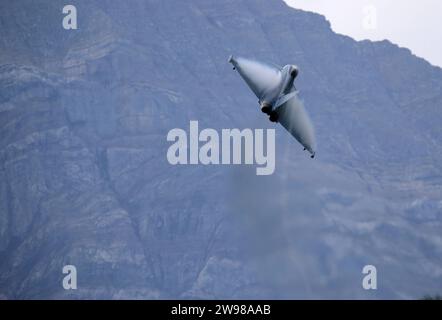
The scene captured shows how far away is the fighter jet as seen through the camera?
130 meters

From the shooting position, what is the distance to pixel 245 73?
13100cm

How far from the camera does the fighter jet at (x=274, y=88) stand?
129875 millimetres

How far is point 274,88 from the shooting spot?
428 feet
